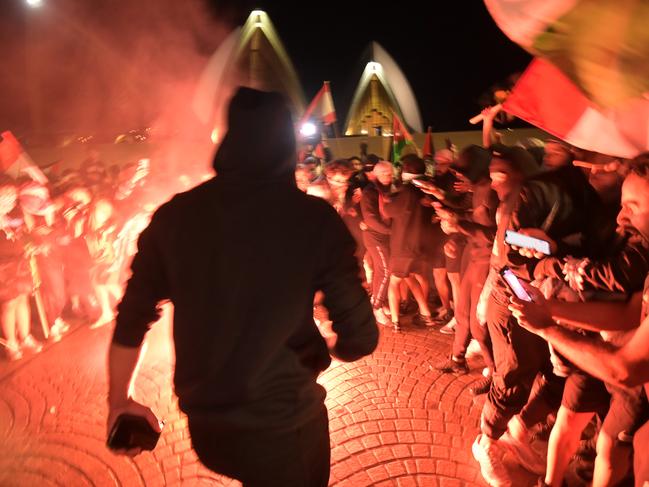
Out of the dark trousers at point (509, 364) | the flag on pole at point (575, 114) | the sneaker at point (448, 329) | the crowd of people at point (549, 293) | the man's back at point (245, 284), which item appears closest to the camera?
the man's back at point (245, 284)

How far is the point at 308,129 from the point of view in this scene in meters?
11.3

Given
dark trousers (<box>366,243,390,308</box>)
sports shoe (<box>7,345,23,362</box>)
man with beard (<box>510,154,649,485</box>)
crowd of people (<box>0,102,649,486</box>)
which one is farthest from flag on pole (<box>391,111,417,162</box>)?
man with beard (<box>510,154,649,485</box>)

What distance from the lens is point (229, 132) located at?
1.49 m

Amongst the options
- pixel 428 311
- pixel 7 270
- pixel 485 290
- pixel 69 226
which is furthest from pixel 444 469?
pixel 69 226

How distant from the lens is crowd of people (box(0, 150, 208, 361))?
4988 millimetres

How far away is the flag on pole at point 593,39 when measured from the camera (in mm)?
2055

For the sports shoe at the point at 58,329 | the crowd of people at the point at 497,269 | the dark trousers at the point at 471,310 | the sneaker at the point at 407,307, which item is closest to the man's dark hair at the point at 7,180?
the crowd of people at the point at 497,269

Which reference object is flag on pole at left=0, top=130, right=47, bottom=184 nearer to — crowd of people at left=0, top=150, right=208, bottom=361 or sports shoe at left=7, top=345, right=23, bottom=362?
crowd of people at left=0, top=150, right=208, bottom=361

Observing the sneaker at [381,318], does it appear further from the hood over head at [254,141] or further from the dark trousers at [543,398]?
the hood over head at [254,141]

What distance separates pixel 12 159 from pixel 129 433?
19.8 ft

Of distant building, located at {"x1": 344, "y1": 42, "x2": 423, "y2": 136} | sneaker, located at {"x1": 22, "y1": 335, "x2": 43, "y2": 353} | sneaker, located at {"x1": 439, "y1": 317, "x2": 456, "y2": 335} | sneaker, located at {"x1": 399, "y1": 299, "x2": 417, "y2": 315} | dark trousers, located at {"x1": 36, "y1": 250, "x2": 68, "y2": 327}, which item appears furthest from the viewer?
distant building, located at {"x1": 344, "y1": 42, "x2": 423, "y2": 136}

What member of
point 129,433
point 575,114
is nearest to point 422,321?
point 575,114

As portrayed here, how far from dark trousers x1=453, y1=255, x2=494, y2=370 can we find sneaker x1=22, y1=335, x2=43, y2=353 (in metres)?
5.18

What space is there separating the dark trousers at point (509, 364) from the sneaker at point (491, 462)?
3.8 inches
